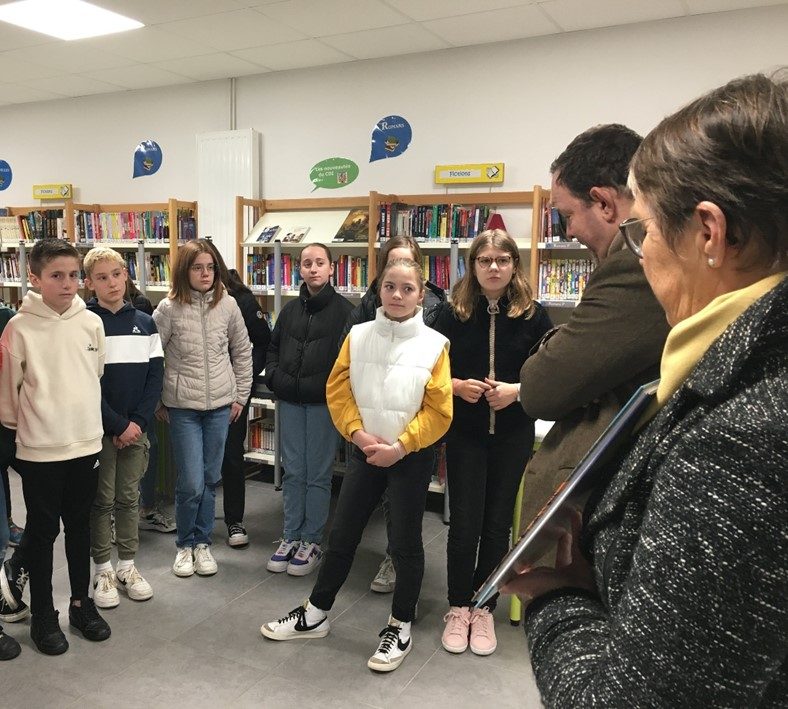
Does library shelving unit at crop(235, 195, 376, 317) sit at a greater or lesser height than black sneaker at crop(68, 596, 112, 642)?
greater

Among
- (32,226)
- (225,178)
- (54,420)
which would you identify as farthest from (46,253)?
(32,226)

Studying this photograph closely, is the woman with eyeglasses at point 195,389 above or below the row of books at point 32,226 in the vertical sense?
below

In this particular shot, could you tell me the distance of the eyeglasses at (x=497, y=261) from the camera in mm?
2584

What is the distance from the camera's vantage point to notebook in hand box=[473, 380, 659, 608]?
2.18 feet

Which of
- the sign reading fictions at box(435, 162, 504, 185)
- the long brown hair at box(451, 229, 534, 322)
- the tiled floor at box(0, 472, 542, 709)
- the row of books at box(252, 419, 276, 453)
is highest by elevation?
the sign reading fictions at box(435, 162, 504, 185)

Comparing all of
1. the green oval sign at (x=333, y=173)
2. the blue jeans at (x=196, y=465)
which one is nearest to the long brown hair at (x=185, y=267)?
the blue jeans at (x=196, y=465)

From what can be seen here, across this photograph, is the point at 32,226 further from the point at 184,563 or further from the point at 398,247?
the point at 398,247

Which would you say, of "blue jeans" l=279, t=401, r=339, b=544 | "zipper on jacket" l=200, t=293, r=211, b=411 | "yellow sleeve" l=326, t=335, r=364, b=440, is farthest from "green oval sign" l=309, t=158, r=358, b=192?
"yellow sleeve" l=326, t=335, r=364, b=440

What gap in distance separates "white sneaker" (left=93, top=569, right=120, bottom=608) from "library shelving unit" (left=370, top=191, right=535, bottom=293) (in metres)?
2.39

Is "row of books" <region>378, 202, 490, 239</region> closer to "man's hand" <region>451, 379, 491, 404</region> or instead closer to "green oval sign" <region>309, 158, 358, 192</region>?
"green oval sign" <region>309, 158, 358, 192</region>

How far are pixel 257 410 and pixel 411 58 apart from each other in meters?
2.72

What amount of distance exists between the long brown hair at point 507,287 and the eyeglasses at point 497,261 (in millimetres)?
24

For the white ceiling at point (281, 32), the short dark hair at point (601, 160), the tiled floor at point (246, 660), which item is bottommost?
the tiled floor at point (246, 660)

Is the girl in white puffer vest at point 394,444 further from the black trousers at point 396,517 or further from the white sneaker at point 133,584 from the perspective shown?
the white sneaker at point 133,584
